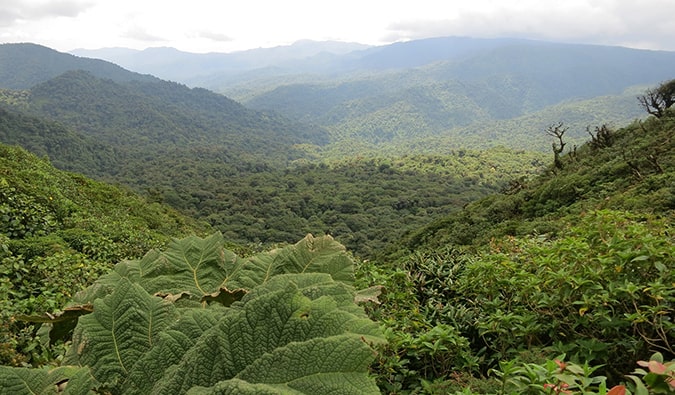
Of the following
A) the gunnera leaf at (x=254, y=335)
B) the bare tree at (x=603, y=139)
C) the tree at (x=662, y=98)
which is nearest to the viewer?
the gunnera leaf at (x=254, y=335)

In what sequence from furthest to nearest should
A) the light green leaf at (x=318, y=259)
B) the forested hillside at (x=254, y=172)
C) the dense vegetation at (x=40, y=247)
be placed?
the forested hillside at (x=254, y=172)
the dense vegetation at (x=40, y=247)
the light green leaf at (x=318, y=259)

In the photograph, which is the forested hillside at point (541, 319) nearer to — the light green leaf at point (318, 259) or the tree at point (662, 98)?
the light green leaf at point (318, 259)

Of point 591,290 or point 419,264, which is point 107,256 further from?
point 591,290

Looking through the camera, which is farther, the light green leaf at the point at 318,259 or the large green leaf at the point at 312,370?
the light green leaf at the point at 318,259

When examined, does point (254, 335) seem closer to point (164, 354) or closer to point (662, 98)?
point (164, 354)

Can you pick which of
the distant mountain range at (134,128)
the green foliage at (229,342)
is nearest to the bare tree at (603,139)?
the green foliage at (229,342)

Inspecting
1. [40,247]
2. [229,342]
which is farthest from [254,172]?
[229,342]

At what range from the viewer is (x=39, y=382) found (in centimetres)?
116

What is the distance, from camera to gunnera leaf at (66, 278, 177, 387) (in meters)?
1.34

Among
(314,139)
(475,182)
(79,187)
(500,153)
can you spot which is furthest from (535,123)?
(79,187)

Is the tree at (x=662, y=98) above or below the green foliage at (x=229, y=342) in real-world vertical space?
above

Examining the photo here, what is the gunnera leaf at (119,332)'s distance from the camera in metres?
1.34

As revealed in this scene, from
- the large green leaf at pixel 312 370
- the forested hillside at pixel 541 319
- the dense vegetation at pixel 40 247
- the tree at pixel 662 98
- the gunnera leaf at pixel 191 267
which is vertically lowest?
the dense vegetation at pixel 40 247

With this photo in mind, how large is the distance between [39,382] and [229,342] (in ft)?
1.77
